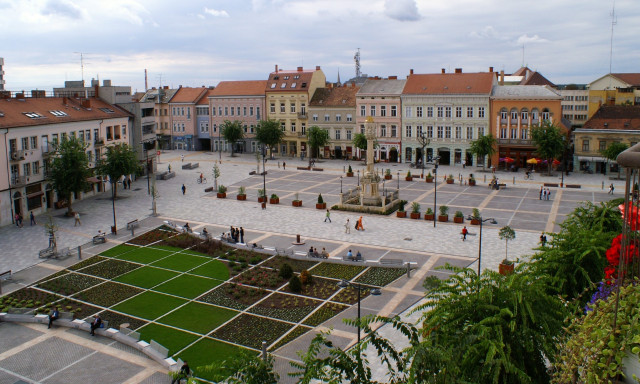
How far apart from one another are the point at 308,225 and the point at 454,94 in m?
36.2

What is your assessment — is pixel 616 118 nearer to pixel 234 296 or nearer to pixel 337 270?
pixel 337 270

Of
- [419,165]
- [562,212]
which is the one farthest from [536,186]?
[419,165]

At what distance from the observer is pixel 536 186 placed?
184 ft

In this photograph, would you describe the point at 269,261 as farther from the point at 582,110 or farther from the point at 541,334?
the point at 582,110

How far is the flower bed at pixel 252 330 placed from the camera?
75.1ft

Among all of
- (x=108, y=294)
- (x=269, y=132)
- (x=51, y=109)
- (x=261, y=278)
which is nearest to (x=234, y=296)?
(x=261, y=278)

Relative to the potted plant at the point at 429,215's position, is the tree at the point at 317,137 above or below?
above

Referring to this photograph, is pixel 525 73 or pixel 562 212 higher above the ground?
pixel 525 73

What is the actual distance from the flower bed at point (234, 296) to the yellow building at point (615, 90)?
64162 mm

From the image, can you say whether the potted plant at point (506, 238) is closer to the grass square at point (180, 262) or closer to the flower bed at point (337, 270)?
the flower bed at point (337, 270)

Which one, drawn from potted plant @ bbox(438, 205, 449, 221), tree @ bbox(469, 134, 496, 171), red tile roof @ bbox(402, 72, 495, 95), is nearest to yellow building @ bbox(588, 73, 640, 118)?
red tile roof @ bbox(402, 72, 495, 95)

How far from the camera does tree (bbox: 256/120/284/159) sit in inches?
3012

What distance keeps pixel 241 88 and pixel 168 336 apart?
219 ft

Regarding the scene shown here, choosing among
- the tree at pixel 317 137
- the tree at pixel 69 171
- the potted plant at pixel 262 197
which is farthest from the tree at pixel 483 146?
the tree at pixel 69 171
